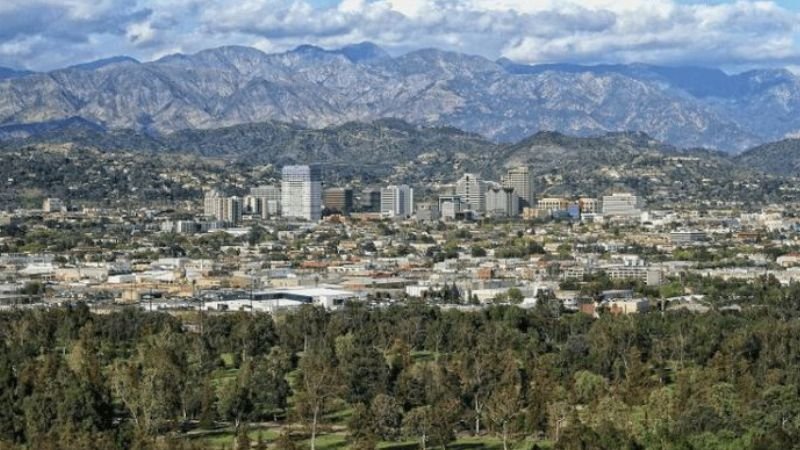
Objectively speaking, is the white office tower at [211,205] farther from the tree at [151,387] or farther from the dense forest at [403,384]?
the tree at [151,387]

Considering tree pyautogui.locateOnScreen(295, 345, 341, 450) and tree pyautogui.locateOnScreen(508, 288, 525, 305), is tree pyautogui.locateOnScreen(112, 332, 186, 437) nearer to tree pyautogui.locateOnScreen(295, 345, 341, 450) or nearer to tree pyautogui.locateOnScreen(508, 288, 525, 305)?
tree pyautogui.locateOnScreen(295, 345, 341, 450)

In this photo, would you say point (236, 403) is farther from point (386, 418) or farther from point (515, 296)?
point (515, 296)

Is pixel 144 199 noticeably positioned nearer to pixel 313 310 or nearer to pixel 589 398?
pixel 313 310

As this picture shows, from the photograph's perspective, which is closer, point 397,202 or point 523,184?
point 397,202

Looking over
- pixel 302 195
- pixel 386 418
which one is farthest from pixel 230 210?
pixel 386 418

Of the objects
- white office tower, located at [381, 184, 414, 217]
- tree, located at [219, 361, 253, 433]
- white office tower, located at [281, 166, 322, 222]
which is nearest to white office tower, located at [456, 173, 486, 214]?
white office tower, located at [381, 184, 414, 217]
